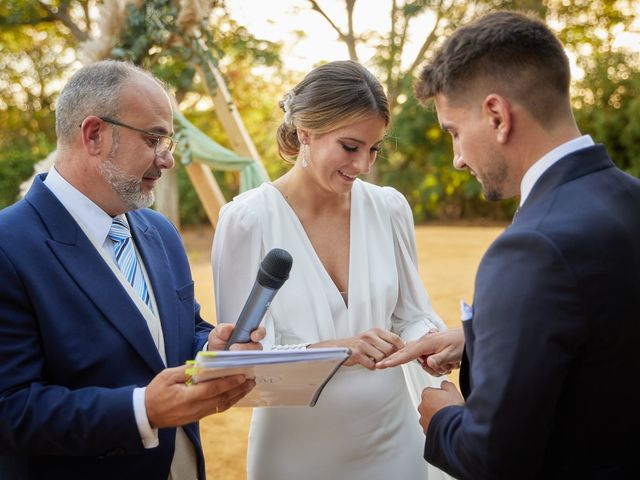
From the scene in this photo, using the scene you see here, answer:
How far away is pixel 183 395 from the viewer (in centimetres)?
183

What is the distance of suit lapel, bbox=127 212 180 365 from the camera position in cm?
231

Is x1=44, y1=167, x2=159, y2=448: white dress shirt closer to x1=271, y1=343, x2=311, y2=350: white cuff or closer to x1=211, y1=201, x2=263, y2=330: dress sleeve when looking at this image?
x1=211, y1=201, x2=263, y2=330: dress sleeve

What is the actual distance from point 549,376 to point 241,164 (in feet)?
18.6

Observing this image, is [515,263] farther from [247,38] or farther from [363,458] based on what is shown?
[247,38]

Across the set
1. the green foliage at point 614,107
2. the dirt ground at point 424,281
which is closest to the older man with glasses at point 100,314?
the dirt ground at point 424,281

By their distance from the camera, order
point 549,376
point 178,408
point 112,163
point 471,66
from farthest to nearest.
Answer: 1. point 112,163
2. point 178,408
3. point 471,66
4. point 549,376

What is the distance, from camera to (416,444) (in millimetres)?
2807

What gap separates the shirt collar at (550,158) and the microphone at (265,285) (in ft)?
2.21

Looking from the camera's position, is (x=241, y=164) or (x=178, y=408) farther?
(x=241, y=164)

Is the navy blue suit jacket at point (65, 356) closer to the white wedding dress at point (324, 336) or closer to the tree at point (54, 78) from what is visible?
the white wedding dress at point (324, 336)

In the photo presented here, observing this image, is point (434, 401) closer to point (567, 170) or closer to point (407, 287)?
point (567, 170)

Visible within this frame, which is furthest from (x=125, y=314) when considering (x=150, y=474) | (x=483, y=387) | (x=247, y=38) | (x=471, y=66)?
(x=247, y=38)

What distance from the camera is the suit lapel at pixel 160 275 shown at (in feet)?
7.57

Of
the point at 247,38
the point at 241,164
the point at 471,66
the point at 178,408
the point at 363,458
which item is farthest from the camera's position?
Answer: the point at 247,38
